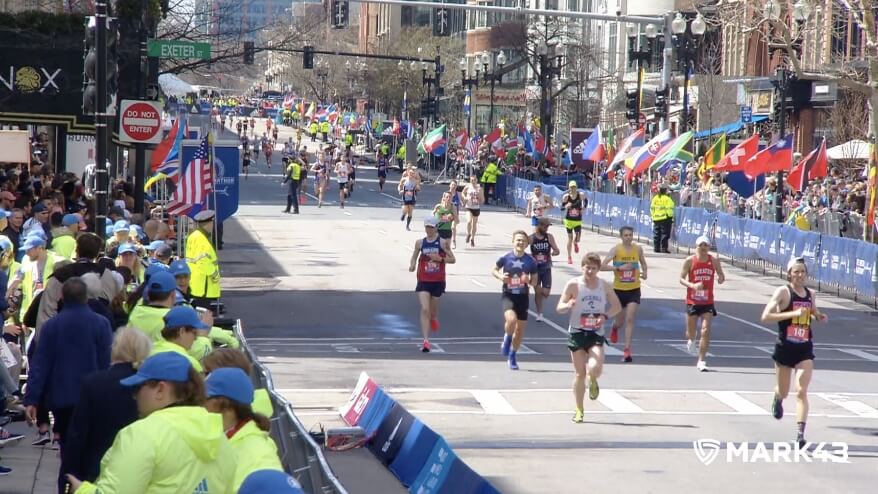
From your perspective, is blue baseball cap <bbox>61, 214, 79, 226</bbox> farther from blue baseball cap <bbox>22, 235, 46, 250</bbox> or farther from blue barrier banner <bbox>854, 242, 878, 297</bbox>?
blue barrier banner <bbox>854, 242, 878, 297</bbox>

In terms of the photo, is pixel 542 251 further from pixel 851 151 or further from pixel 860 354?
pixel 851 151

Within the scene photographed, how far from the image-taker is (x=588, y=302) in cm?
1608

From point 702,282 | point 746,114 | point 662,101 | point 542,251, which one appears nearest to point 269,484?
point 702,282

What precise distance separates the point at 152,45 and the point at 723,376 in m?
10.8

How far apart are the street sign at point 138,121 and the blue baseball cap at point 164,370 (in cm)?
1617

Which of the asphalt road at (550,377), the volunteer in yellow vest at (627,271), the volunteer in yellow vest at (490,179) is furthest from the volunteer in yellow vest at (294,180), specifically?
the volunteer in yellow vest at (627,271)

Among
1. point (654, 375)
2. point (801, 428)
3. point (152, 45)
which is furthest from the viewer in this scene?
point (152, 45)

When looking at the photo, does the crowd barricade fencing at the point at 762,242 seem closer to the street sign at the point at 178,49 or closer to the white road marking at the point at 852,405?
the white road marking at the point at 852,405

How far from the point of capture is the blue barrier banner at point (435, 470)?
11227mm

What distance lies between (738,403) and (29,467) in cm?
854

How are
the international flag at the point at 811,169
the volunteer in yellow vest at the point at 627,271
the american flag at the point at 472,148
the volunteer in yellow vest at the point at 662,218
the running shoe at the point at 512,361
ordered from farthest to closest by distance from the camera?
the american flag at the point at 472,148 < the volunteer in yellow vest at the point at 662,218 < the international flag at the point at 811,169 < the volunteer in yellow vest at the point at 627,271 < the running shoe at the point at 512,361

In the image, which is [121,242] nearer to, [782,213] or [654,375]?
[654,375]

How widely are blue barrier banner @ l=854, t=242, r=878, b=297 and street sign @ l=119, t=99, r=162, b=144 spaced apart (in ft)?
48.1

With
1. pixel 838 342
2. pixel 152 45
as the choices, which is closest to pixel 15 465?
pixel 152 45
